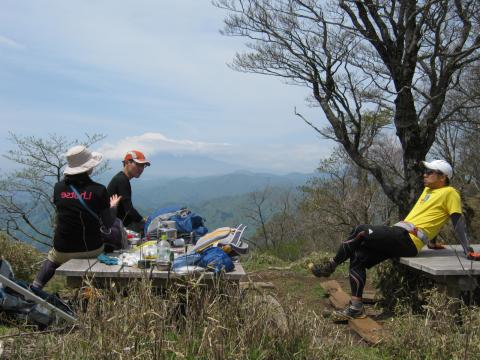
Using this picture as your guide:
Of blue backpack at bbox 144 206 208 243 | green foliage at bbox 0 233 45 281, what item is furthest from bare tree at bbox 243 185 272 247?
green foliage at bbox 0 233 45 281

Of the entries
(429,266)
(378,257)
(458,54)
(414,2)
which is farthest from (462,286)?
(414,2)

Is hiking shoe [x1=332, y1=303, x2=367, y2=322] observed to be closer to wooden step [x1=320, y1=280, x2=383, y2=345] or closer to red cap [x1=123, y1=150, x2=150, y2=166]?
wooden step [x1=320, y1=280, x2=383, y2=345]

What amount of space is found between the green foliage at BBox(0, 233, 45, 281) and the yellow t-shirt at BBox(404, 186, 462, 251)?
177 inches

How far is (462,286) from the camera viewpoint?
4.34 meters

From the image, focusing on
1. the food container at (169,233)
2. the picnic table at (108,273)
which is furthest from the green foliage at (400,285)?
the food container at (169,233)

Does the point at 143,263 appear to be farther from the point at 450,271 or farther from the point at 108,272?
the point at 450,271

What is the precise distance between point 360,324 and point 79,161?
9.92 ft

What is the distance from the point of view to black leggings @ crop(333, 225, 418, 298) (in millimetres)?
4754

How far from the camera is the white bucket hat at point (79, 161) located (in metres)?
4.34

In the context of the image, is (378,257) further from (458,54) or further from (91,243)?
(458,54)

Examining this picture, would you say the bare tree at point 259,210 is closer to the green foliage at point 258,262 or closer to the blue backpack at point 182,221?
the green foliage at point 258,262

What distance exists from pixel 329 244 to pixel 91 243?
2673 centimetres


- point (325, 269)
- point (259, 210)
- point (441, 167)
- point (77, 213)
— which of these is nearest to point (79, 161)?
point (77, 213)

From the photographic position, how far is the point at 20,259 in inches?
233
